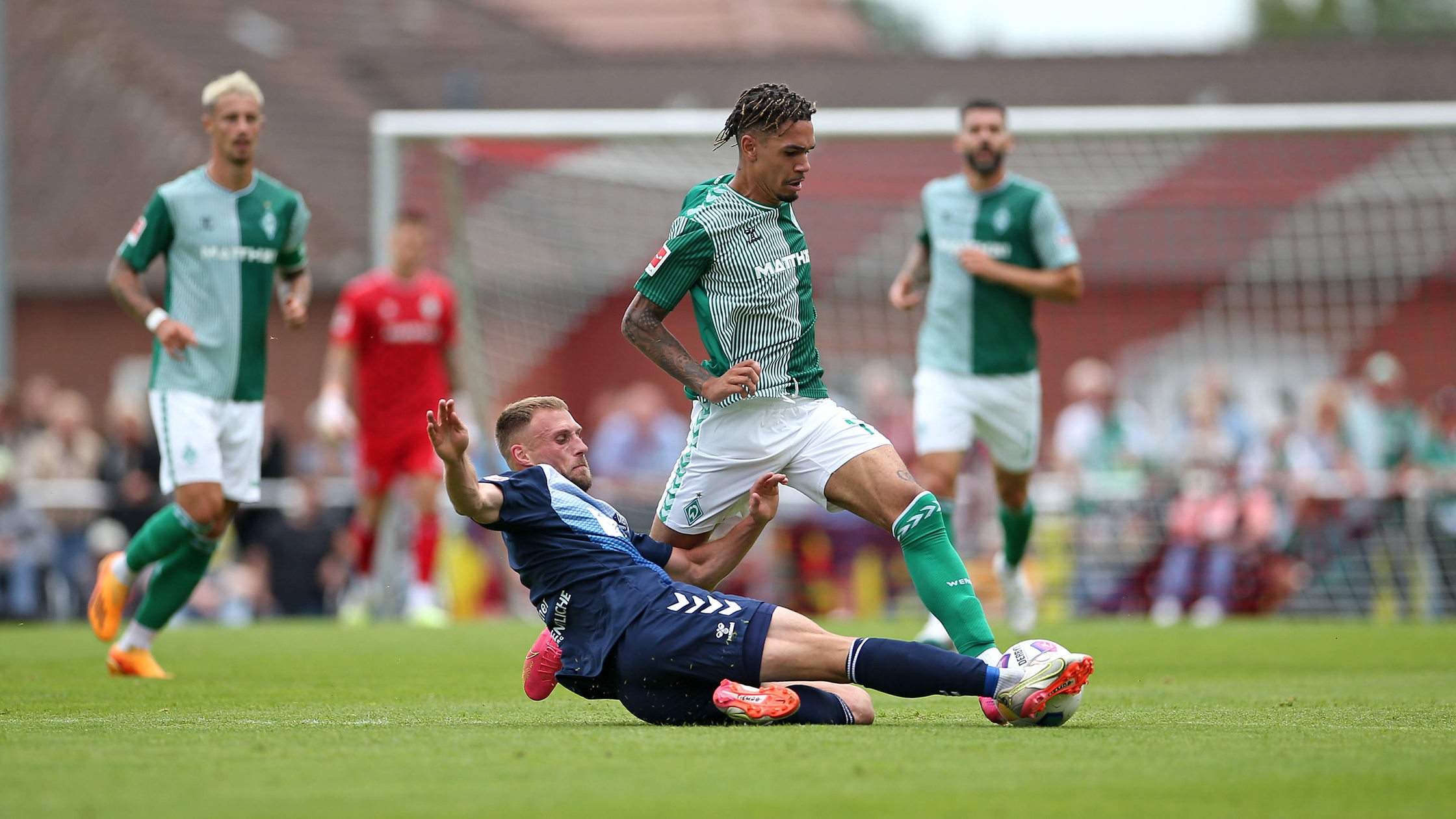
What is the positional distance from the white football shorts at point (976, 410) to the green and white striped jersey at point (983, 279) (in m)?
0.06

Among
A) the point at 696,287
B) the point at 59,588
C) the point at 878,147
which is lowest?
the point at 59,588

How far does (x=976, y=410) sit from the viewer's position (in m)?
9.35

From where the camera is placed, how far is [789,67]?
3262 cm

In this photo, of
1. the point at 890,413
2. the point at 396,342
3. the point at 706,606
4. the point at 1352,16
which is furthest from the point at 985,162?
the point at 1352,16

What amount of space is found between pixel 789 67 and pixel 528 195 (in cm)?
1650

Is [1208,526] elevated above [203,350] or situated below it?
below

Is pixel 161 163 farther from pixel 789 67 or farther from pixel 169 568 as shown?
pixel 169 568

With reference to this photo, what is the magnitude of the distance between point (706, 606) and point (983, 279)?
4261mm

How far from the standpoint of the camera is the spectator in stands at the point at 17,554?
15.4 meters

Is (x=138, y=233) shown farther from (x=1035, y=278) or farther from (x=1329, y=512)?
(x=1329, y=512)

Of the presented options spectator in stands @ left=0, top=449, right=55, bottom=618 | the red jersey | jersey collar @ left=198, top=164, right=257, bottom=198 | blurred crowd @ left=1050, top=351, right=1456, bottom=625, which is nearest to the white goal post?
the red jersey

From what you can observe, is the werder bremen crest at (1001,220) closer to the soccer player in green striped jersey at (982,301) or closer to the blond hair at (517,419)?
the soccer player in green striped jersey at (982,301)

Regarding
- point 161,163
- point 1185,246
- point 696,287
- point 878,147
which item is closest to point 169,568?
point 696,287

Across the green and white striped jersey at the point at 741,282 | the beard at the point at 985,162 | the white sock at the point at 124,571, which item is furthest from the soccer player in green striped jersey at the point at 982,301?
the white sock at the point at 124,571
